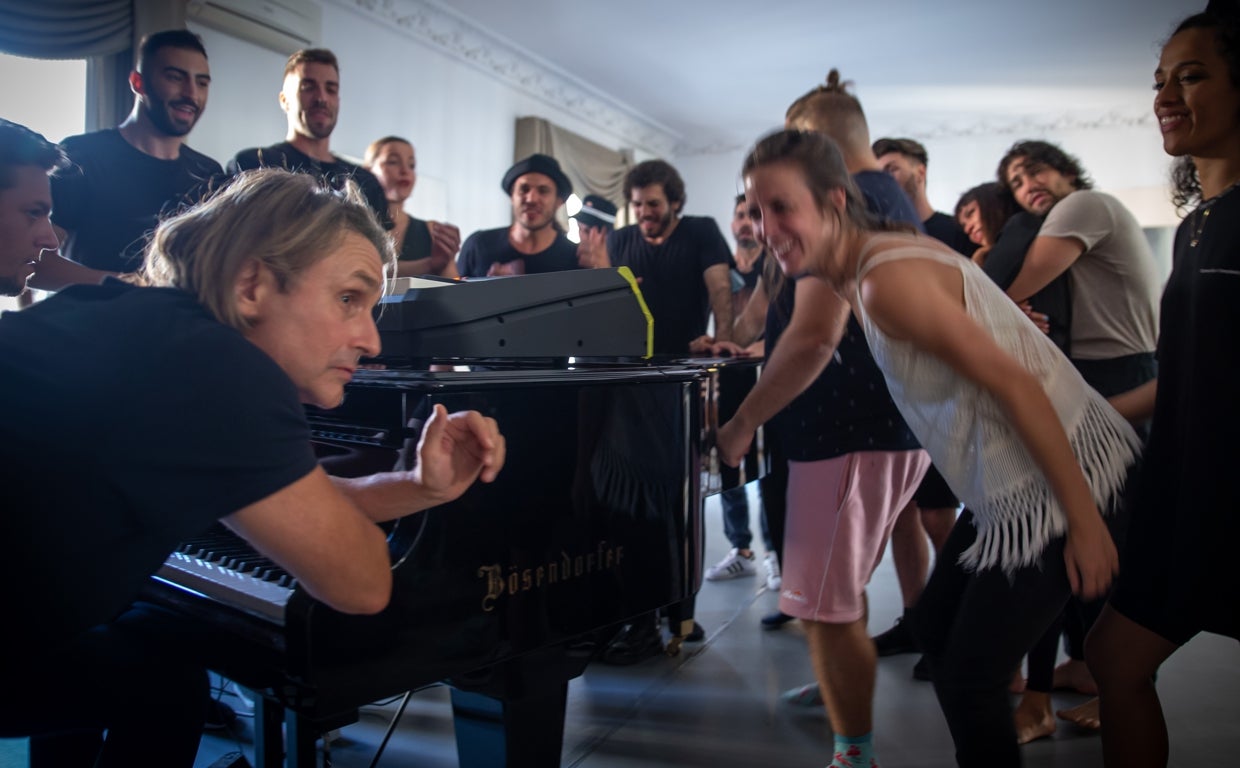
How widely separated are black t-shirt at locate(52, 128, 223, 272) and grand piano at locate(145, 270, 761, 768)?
3.81 ft

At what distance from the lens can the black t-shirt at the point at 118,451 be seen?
0.79 m

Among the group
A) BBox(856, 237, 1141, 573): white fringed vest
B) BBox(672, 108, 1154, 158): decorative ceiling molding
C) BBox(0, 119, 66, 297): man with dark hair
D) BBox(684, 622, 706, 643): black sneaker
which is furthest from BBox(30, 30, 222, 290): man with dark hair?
BBox(672, 108, 1154, 158): decorative ceiling molding

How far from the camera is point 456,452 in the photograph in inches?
38.4

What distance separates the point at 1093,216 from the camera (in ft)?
7.32

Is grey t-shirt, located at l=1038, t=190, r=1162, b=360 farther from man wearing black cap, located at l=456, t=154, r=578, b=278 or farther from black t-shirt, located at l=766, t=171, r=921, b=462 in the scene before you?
man wearing black cap, located at l=456, t=154, r=578, b=278

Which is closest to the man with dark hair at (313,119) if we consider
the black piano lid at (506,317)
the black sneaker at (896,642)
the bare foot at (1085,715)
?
the black piano lid at (506,317)

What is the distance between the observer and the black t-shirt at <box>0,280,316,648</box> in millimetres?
790

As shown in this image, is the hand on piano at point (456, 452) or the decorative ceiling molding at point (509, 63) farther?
the decorative ceiling molding at point (509, 63)

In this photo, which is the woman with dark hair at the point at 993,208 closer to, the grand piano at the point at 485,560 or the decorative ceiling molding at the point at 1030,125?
the grand piano at the point at 485,560

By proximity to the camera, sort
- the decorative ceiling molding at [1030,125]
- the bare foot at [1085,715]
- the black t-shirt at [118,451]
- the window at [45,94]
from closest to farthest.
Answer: the black t-shirt at [118,451], the bare foot at [1085,715], the window at [45,94], the decorative ceiling molding at [1030,125]

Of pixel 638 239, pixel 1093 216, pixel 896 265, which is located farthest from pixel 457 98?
pixel 896 265

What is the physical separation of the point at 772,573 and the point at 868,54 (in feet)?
15.7

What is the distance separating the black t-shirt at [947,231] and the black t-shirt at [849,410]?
3.79 feet

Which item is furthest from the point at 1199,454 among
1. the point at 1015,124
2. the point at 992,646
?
the point at 1015,124
